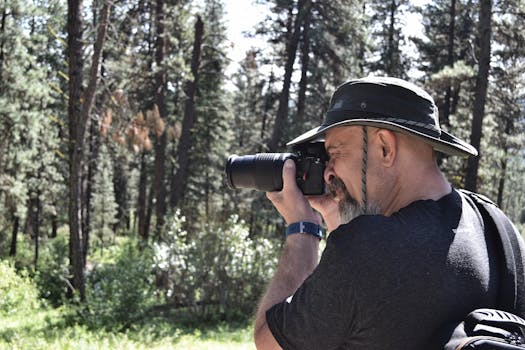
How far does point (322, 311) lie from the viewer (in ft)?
4.32

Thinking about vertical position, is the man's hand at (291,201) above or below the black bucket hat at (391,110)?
below

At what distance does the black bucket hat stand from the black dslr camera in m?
0.25

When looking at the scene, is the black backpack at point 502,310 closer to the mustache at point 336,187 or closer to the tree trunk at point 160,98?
the mustache at point 336,187

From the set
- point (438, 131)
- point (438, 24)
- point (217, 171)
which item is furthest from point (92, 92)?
point (217, 171)

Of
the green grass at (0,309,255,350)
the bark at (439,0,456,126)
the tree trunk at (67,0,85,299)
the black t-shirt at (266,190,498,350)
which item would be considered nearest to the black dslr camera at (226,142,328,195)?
the black t-shirt at (266,190,498,350)

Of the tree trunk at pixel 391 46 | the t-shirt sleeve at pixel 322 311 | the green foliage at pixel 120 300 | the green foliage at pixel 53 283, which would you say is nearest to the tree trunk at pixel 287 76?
the tree trunk at pixel 391 46

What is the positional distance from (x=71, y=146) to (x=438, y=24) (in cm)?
1709

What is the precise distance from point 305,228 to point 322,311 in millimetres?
463

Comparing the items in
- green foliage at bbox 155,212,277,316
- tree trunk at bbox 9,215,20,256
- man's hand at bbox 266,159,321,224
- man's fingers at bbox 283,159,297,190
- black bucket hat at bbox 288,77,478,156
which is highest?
black bucket hat at bbox 288,77,478,156

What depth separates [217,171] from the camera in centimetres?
2914

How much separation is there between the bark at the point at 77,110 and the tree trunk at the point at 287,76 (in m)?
7.14

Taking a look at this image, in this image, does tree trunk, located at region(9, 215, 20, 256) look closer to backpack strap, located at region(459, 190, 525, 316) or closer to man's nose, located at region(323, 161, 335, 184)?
man's nose, located at region(323, 161, 335, 184)

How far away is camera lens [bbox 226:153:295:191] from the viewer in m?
1.94

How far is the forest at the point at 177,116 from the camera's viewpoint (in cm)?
951
